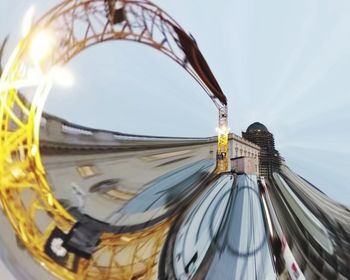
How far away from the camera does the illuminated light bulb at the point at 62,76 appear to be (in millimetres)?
490

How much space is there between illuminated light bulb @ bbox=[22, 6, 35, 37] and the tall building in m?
0.33

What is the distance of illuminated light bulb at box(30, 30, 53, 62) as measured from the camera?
48 cm

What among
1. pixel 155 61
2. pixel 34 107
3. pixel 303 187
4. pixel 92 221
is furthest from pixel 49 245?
pixel 303 187

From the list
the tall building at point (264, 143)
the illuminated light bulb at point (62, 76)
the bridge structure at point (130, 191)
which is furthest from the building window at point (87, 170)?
the tall building at point (264, 143)

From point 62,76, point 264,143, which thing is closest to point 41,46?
point 62,76

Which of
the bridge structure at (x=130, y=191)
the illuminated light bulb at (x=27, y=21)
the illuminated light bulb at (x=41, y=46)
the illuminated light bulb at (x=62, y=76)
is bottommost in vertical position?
the bridge structure at (x=130, y=191)

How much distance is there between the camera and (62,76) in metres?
0.49

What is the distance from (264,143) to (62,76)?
0.99 ft

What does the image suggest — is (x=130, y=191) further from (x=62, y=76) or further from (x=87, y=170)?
(x=62, y=76)

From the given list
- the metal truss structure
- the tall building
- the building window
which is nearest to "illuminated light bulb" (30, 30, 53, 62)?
the metal truss structure

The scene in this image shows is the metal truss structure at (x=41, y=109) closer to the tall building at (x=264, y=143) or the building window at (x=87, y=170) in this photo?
the building window at (x=87, y=170)

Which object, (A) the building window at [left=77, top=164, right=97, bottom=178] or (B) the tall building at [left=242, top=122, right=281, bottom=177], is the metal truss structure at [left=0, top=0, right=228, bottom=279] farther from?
(B) the tall building at [left=242, top=122, right=281, bottom=177]

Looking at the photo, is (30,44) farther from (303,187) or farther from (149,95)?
(303,187)

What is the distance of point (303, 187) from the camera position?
0.63 meters
